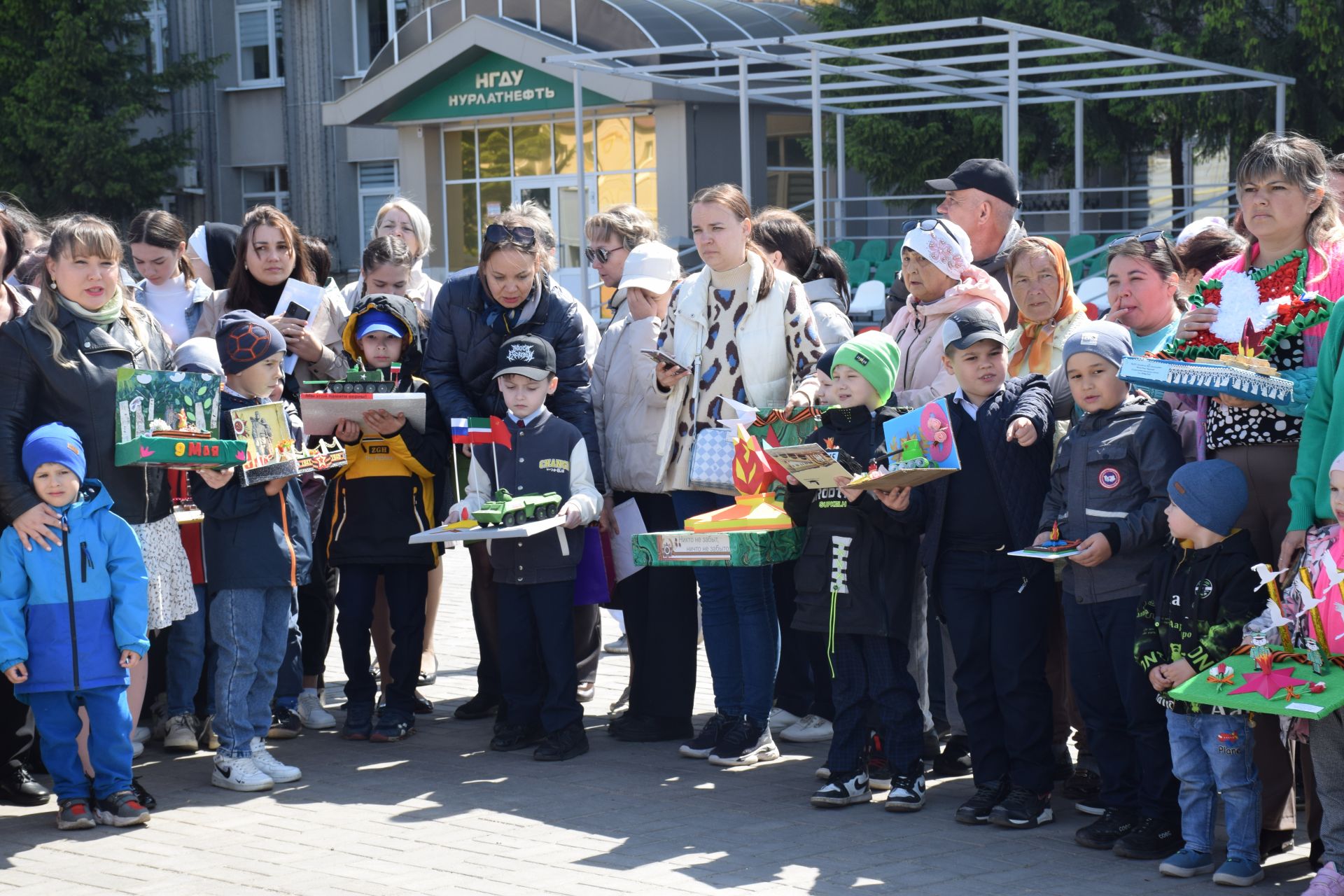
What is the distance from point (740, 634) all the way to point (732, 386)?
1040mm

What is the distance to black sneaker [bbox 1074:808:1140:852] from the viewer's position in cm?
525

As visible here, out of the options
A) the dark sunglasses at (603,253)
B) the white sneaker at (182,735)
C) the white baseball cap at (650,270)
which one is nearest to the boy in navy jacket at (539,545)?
the white baseball cap at (650,270)

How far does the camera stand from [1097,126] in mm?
22000

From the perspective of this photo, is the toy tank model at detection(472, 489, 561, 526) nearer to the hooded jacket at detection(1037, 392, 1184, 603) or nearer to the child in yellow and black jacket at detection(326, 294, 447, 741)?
the child in yellow and black jacket at detection(326, 294, 447, 741)

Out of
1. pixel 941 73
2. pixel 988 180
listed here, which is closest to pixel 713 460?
pixel 988 180

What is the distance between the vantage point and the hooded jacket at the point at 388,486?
6871mm

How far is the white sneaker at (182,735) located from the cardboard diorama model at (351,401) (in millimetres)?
1442

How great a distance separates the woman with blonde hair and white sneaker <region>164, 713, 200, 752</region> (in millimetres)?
722

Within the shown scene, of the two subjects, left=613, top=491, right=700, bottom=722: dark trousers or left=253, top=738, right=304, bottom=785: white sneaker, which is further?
left=613, top=491, right=700, bottom=722: dark trousers

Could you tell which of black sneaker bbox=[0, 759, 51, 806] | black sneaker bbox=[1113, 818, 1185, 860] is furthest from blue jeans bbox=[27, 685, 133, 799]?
black sneaker bbox=[1113, 818, 1185, 860]

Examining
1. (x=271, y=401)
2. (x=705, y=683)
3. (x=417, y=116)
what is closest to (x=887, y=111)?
(x=417, y=116)

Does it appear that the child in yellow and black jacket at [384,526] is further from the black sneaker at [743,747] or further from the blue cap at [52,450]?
the black sneaker at [743,747]

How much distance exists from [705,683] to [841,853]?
271cm

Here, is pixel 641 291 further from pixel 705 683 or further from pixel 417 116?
pixel 417 116
